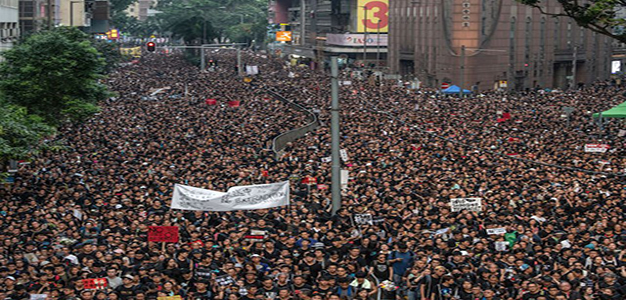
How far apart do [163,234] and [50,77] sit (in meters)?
20.9

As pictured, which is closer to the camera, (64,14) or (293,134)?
(293,134)

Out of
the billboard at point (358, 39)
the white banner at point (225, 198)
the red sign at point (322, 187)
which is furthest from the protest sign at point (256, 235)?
the billboard at point (358, 39)

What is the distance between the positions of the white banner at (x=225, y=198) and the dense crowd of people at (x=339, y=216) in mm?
337

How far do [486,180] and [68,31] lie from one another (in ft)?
68.5

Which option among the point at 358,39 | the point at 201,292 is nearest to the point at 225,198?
the point at 201,292

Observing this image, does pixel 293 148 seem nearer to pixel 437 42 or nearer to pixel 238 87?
pixel 238 87

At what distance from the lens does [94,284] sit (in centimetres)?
1424

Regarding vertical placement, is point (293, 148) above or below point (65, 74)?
below

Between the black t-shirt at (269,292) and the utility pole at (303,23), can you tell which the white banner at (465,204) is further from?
the utility pole at (303,23)

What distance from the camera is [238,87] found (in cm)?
6925

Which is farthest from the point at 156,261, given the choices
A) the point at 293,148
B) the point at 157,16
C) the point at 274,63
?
the point at 157,16

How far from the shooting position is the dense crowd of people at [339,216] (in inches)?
558

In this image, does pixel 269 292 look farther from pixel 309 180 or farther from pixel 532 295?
pixel 309 180

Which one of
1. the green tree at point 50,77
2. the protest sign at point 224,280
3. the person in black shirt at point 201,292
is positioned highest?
the green tree at point 50,77
